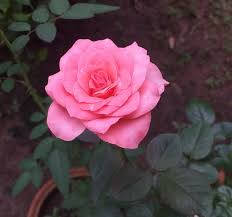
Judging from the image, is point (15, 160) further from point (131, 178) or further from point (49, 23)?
point (131, 178)

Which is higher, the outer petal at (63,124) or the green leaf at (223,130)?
the outer petal at (63,124)

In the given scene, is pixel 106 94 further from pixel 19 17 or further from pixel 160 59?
pixel 160 59

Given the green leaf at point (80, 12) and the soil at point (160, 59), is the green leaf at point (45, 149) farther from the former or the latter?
the soil at point (160, 59)

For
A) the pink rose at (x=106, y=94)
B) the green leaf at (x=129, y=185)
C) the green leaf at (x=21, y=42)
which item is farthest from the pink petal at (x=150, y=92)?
the green leaf at (x=21, y=42)

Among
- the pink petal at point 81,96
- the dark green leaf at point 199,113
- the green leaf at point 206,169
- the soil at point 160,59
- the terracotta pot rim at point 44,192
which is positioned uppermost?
the pink petal at point 81,96

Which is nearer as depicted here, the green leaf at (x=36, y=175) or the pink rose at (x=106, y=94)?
the pink rose at (x=106, y=94)

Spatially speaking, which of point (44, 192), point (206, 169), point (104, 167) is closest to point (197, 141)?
point (206, 169)
